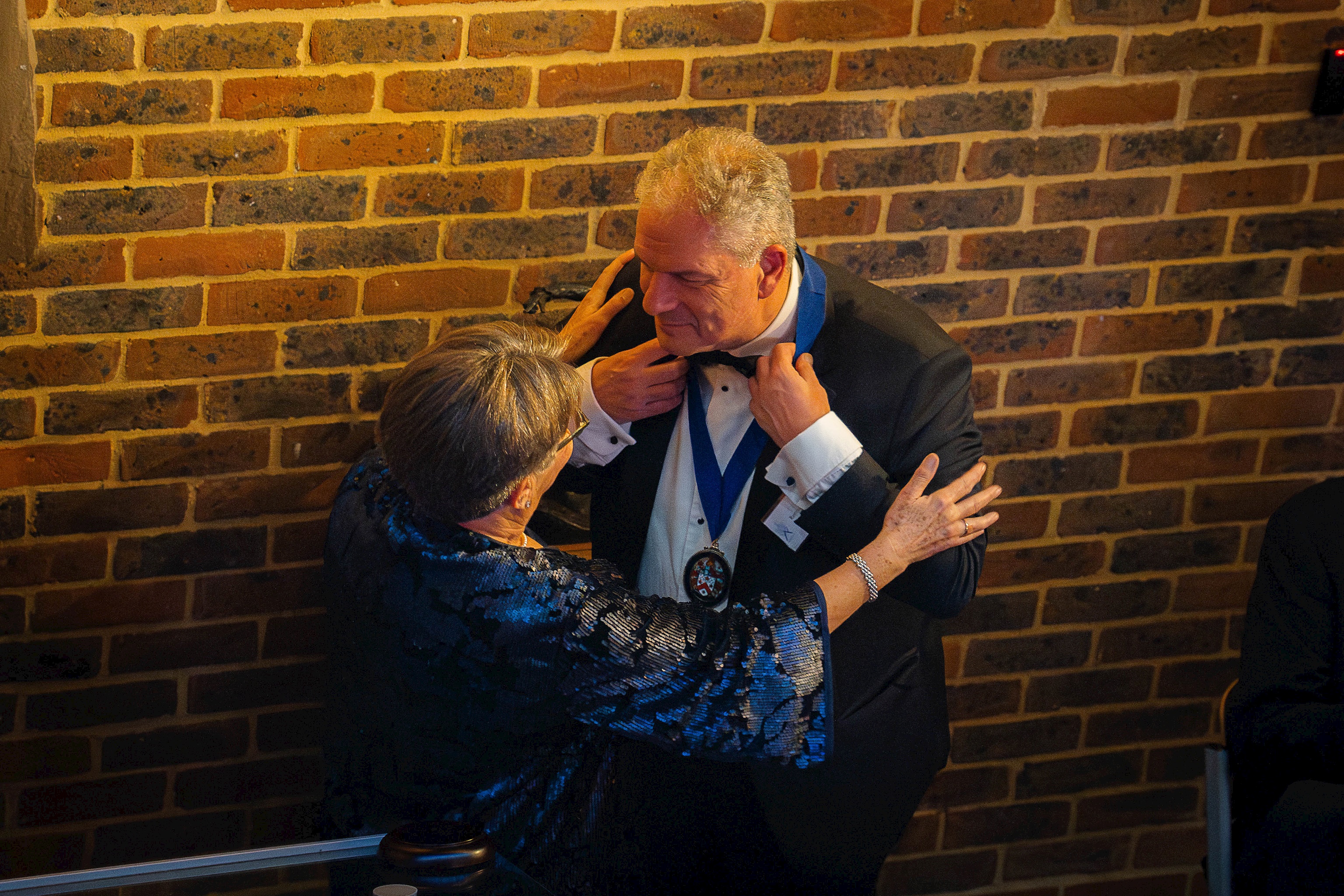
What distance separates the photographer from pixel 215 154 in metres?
2.14

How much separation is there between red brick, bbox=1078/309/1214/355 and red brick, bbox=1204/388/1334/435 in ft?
0.55

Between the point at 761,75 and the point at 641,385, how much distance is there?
731 mm

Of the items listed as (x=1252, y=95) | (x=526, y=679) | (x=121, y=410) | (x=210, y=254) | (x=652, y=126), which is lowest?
(x=526, y=679)

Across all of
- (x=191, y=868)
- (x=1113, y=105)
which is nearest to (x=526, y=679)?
(x=191, y=868)

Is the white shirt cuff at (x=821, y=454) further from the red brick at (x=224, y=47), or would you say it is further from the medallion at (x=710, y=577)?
the red brick at (x=224, y=47)

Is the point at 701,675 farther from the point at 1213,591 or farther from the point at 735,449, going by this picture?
the point at 1213,591

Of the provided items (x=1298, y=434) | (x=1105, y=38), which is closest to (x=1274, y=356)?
(x=1298, y=434)

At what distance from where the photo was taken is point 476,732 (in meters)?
1.66

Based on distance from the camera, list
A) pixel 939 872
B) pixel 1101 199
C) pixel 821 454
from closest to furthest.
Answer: pixel 821 454 → pixel 1101 199 → pixel 939 872

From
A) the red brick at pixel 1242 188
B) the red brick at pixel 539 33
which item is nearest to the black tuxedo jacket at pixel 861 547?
the red brick at pixel 539 33

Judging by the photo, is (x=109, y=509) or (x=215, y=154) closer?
(x=215, y=154)

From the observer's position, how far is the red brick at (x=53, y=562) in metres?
2.26

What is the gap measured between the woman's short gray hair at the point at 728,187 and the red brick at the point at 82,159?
0.95 m

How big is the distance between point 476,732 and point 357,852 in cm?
25
